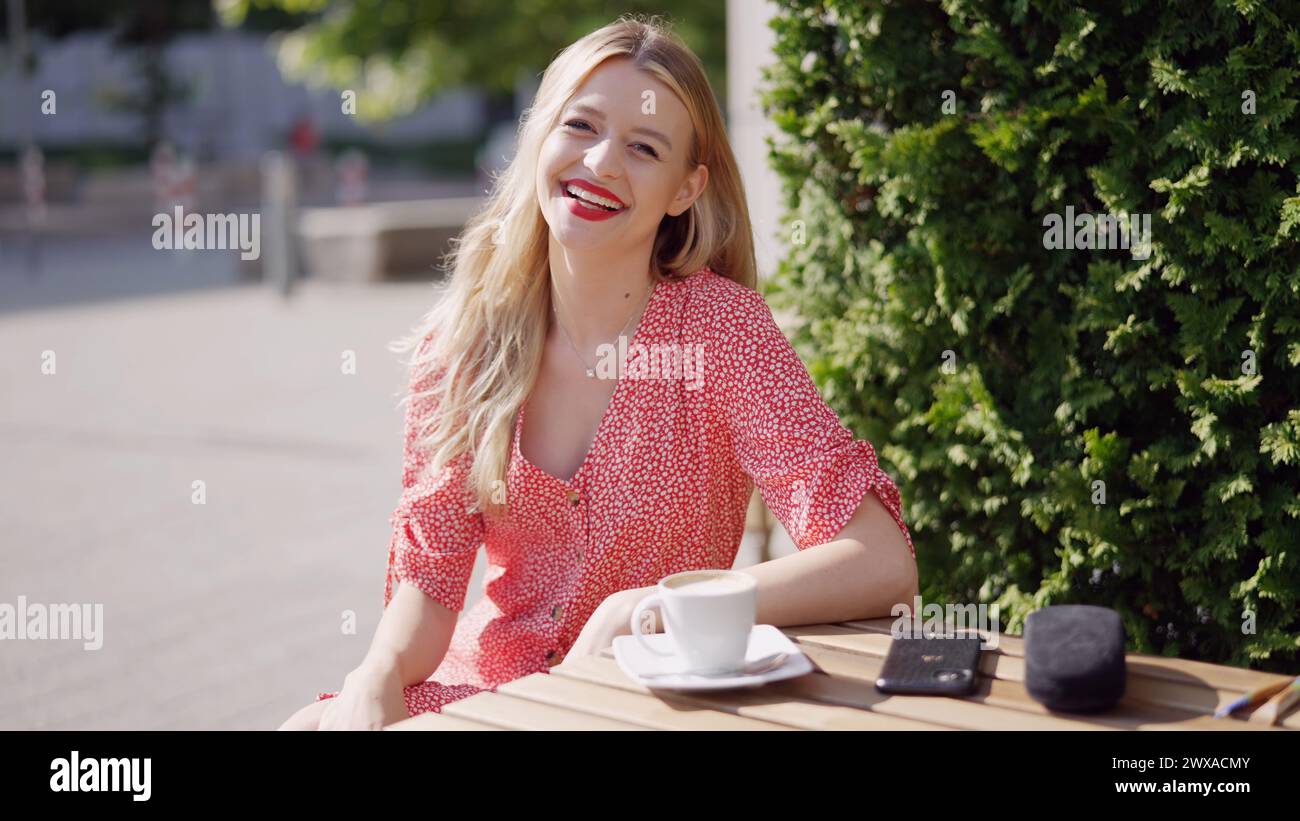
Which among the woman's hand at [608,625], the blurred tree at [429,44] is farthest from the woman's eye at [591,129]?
the blurred tree at [429,44]

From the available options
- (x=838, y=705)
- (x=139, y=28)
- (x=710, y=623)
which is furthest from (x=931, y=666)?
(x=139, y=28)

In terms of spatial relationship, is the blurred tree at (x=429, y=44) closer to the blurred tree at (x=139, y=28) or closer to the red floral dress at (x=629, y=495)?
the red floral dress at (x=629, y=495)

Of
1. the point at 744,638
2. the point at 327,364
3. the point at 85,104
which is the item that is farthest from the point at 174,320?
the point at 85,104

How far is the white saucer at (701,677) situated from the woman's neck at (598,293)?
873 mm

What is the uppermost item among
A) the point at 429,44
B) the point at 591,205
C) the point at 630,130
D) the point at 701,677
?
the point at 429,44

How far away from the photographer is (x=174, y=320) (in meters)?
13.4

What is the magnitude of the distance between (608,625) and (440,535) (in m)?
0.61

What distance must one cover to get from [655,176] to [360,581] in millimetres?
3566

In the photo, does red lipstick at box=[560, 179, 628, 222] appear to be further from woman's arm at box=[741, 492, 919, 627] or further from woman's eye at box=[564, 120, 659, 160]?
woman's arm at box=[741, 492, 919, 627]

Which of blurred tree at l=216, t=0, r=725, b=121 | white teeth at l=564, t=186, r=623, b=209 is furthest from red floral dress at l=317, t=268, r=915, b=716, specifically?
blurred tree at l=216, t=0, r=725, b=121

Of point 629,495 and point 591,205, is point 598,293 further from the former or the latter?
point 629,495

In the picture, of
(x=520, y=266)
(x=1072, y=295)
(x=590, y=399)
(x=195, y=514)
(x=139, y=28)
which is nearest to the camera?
(x=590, y=399)

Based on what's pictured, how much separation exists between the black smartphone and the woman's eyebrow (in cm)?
114

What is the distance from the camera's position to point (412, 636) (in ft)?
8.86
